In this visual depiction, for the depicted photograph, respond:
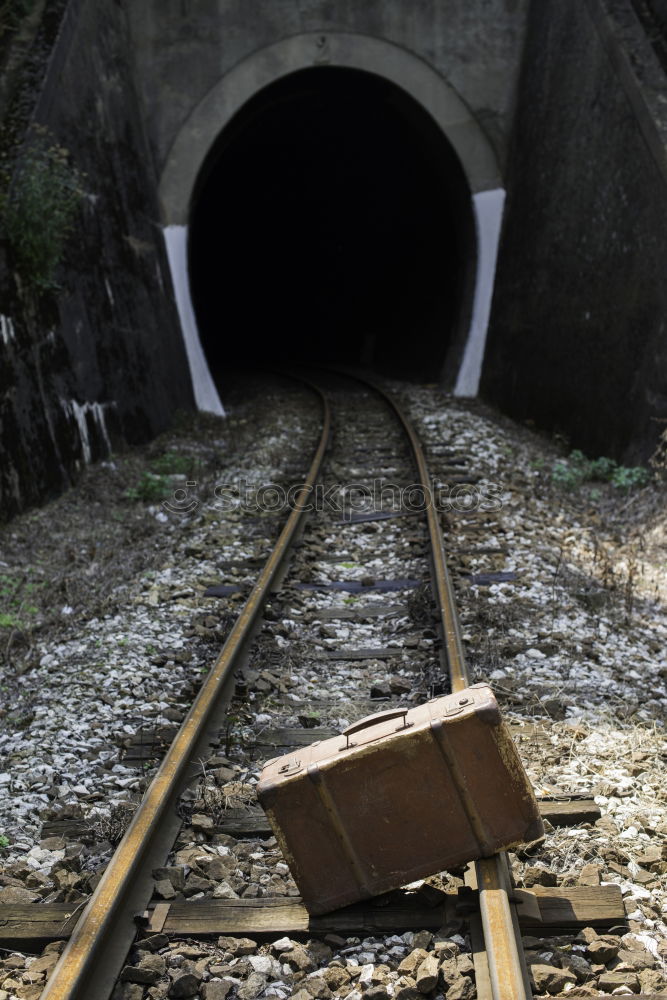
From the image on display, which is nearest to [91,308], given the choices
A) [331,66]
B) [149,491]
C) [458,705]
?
[149,491]

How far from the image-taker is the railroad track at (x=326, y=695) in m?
2.51

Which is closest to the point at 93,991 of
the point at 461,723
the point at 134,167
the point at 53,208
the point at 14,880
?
the point at 14,880

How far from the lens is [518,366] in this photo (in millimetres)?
12164

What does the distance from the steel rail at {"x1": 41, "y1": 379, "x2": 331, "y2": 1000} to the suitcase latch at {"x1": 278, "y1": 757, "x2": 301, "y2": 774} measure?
575 millimetres

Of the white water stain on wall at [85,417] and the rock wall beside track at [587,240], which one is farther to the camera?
the white water stain on wall at [85,417]

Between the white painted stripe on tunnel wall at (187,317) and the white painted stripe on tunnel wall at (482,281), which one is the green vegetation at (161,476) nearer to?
the white painted stripe on tunnel wall at (187,317)

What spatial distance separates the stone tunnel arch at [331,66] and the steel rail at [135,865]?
10.1 meters

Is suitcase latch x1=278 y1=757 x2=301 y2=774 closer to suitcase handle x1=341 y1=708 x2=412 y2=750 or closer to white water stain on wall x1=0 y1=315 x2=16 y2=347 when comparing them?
suitcase handle x1=341 y1=708 x2=412 y2=750

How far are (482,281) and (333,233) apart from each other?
11.5m

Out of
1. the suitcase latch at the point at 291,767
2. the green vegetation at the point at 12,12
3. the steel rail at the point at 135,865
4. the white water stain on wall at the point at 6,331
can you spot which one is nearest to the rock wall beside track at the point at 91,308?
the white water stain on wall at the point at 6,331

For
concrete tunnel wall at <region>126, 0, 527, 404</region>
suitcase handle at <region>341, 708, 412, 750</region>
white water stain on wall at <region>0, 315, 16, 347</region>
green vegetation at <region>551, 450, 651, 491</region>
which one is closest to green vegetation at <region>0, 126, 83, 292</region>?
white water stain on wall at <region>0, 315, 16, 347</region>

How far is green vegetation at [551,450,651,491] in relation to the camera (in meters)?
8.08

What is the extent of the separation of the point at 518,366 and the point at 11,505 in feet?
24.6

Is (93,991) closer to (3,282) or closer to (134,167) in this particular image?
(3,282)
